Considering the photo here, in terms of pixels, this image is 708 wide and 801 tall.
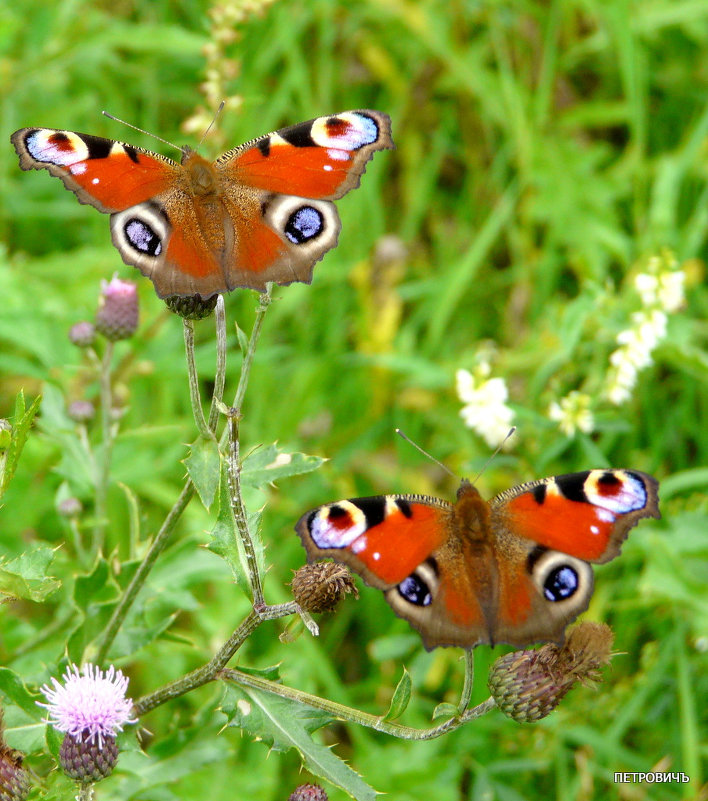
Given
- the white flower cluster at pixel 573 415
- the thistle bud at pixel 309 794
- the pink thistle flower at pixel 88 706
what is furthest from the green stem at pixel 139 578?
the white flower cluster at pixel 573 415

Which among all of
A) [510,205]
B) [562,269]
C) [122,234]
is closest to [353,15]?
[510,205]

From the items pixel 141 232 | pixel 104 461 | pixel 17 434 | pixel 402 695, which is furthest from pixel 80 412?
pixel 402 695

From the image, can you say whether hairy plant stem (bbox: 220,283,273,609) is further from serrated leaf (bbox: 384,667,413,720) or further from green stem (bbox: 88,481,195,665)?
serrated leaf (bbox: 384,667,413,720)

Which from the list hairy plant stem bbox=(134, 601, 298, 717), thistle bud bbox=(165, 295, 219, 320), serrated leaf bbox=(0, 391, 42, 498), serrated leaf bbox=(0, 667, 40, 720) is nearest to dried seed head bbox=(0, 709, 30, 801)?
serrated leaf bbox=(0, 667, 40, 720)

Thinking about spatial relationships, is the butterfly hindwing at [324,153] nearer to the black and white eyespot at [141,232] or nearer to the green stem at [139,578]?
the black and white eyespot at [141,232]

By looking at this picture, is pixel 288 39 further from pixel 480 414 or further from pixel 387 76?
pixel 480 414

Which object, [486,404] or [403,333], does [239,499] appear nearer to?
[486,404]
